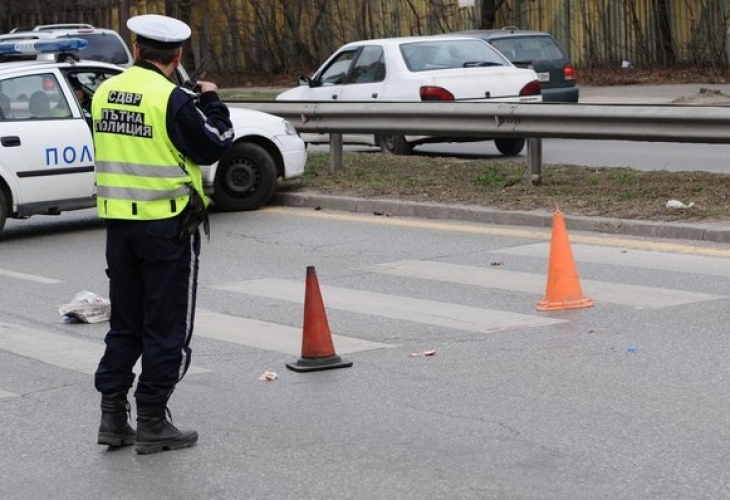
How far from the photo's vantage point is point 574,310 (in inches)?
352

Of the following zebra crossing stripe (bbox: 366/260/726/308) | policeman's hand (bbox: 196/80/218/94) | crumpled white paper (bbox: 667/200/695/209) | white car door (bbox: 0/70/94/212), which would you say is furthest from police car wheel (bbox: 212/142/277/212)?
policeman's hand (bbox: 196/80/218/94)

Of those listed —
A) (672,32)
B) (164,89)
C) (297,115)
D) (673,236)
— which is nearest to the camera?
(164,89)

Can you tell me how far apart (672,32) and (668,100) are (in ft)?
24.6

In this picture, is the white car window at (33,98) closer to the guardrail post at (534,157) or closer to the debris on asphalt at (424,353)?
the guardrail post at (534,157)

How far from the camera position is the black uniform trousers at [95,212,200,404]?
6.09 metres

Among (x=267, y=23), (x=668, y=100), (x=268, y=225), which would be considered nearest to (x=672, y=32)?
(x=668, y=100)

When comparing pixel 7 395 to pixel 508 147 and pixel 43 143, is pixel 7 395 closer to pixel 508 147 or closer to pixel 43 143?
pixel 43 143

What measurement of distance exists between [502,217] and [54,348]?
5286 millimetres

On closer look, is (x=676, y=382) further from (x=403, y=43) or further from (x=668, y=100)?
(x=668, y=100)

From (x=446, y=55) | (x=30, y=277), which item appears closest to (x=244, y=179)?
(x=30, y=277)

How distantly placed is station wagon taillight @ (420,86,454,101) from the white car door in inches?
230

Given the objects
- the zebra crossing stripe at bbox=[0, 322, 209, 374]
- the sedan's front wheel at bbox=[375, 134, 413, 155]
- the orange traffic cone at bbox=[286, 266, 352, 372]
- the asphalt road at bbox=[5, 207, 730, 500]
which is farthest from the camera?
the sedan's front wheel at bbox=[375, 134, 413, 155]

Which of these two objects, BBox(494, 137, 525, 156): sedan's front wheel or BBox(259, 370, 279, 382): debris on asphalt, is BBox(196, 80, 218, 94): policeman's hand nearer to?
BBox(259, 370, 279, 382): debris on asphalt

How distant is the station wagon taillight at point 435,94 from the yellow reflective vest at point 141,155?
40.7 ft
